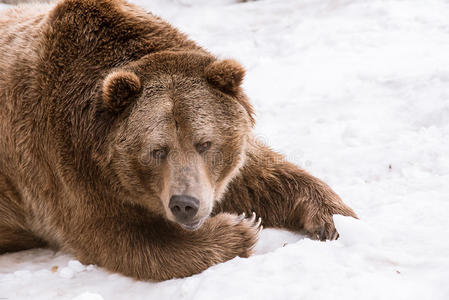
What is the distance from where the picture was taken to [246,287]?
11.3ft

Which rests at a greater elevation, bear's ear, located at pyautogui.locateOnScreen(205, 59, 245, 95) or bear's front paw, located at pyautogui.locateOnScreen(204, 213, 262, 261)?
bear's ear, located at pyautogui.locateOnScreen(205, 59, 245, 95)

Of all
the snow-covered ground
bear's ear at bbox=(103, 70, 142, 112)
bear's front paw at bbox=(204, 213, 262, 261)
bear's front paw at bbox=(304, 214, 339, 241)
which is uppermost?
bear's ear at bbox=(103, 70, 142, 112)

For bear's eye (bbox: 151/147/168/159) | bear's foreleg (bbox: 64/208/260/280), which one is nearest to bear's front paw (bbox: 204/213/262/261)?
bear's foreleg (bbox: 64/208/260/280)

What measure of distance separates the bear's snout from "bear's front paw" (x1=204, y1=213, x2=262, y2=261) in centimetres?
58

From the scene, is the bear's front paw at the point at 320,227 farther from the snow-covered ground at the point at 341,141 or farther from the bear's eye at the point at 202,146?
the bear's eye at the point at 202,146

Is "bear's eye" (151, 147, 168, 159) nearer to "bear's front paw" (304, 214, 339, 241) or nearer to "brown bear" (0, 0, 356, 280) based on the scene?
"brown bear" (0, 0, 356, 280)

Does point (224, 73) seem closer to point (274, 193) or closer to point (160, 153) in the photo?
point (160, 153)

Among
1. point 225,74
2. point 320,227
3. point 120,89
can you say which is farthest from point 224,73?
point 320,227

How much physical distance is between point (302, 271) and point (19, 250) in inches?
107

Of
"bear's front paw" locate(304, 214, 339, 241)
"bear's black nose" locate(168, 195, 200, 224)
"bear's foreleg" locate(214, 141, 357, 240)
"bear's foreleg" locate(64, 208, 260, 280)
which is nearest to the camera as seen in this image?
"bear's black nose" locate(168, 195, 200, 224)

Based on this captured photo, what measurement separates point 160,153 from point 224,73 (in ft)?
2.48

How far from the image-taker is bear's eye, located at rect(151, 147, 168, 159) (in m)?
3.98

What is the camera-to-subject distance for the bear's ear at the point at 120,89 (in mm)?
3984

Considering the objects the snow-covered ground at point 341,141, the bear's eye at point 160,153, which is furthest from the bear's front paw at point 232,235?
the bear's eye at point 160,153
